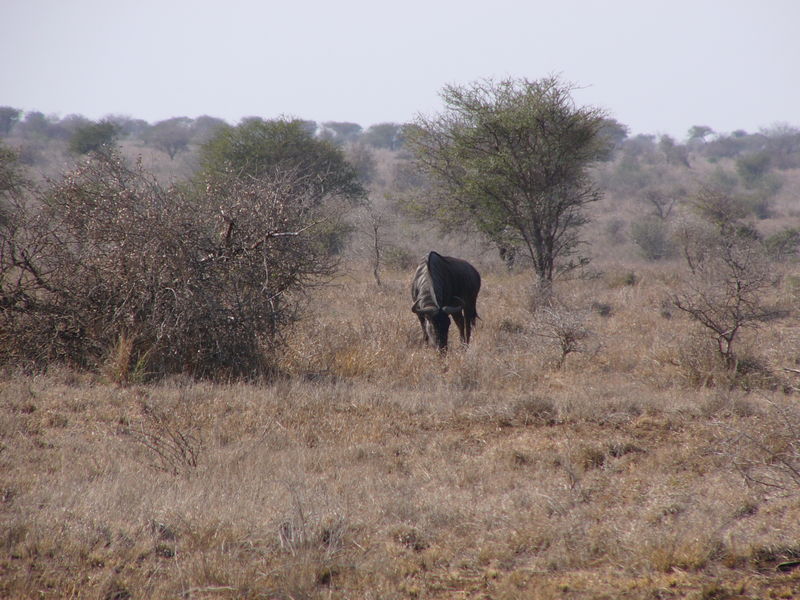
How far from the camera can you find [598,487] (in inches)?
197

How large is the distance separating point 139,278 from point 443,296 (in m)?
4.55

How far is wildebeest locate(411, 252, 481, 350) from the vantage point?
10000 mm

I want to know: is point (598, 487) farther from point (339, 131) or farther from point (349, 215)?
point (339, 131)

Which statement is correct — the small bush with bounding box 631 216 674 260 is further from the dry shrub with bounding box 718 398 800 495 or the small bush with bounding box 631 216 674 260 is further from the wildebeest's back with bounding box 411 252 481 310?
the dry shrub with bounding box 718 398 800 495

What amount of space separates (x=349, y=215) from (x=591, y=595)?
18287 millimetres

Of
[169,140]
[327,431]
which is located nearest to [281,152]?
[327,431]

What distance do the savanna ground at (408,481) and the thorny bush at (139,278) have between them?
24.2 inches

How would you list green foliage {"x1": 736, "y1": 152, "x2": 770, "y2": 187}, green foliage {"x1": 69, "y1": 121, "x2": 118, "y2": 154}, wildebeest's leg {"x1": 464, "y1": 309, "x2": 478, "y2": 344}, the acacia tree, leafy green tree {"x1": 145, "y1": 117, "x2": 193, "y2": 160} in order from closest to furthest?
wildebeest's leg {"x1": 464, "y1": 309, "x2": 478, "y2": 344} < the acacia tree < green foliage {"x1": 69, "y1": 121, "x2": 118, "y2": 154} < green foliage {"x1": 736, "y1": 152, "x2": 770, "y2": 187} < leafy green tree {"x1": 145, "y1": 117, "x2": 193, "y2": 160}

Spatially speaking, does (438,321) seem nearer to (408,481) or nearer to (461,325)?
(461,325)

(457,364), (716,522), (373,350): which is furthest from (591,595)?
(373,350)

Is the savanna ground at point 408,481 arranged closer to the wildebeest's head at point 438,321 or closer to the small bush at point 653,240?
the wildebeest's head at point 438,321

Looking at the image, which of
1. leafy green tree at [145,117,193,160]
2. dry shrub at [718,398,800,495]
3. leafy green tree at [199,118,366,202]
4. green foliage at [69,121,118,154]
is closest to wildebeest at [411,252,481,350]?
dry shrub at [718,398,800,495]

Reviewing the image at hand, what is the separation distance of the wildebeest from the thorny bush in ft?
7.73

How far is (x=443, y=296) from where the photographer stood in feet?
34.9
